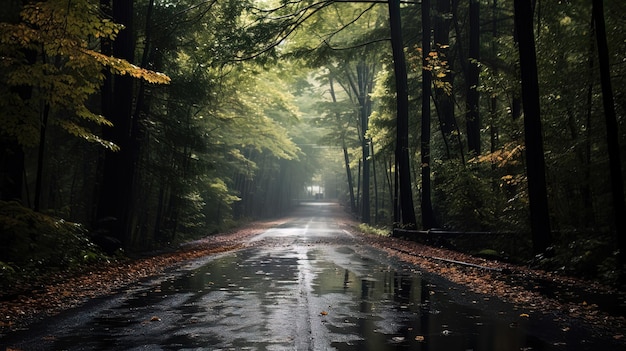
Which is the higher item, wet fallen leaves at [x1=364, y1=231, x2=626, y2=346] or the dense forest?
the dense forest

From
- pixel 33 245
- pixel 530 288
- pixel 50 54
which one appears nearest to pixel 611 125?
pixel 530 288

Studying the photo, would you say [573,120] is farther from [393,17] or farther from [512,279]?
[393,17]

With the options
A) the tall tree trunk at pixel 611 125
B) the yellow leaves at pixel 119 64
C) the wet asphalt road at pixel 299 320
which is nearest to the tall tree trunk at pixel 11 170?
the yellow leaves at pixel 119 64

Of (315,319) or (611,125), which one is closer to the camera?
(315,319)

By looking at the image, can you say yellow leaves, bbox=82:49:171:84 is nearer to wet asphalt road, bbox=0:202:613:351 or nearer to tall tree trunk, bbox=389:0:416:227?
wet asphalt road, bbox=0:202:613:351

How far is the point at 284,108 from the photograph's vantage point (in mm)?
30156

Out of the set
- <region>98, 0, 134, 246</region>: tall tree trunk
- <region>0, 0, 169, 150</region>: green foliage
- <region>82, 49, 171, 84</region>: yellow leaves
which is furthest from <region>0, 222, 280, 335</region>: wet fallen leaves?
<region>82, 49, 171, 84</region>: yellow leaves

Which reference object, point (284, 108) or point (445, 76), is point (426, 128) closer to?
point (445, 76)

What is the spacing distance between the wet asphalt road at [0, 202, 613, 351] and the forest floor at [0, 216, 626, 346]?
15.3 inches

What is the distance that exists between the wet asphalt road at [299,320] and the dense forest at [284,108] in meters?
3.80

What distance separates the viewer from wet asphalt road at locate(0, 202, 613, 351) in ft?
18.6

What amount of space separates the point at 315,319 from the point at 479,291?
157 inches

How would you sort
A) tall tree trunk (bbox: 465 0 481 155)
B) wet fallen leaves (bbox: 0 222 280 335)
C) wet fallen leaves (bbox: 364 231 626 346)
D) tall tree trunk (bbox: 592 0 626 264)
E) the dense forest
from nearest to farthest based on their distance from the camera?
wet fallen leaves (bbox: 364 231 626 346) → wet fallen leaves (bbox: 0 222 280 335) → tall tree trunk (bbox: 592 0 626 264) → the dense forest → tall tree trunk (bbox: 465 0 481 155)

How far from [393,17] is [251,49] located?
6.92 m
